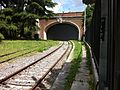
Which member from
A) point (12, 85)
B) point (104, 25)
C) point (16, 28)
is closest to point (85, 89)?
point (12, 85)

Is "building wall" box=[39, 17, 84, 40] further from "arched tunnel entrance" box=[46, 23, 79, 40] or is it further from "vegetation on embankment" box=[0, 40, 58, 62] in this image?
"vegetation on embankment" box=[0, 40, 58, 62]

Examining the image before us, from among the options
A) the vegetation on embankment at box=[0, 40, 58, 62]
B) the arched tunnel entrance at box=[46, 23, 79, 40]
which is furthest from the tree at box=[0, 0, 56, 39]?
the arched tunnel entrance at box=[46, 23, 79, 40]

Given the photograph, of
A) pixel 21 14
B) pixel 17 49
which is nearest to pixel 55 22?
pixel 21 14

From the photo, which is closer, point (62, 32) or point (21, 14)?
point (21, 14)

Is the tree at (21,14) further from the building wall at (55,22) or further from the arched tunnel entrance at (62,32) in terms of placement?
the arched tunnel entrance at (62,32)

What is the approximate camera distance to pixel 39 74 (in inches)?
501

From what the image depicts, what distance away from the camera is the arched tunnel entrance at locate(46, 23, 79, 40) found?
7262cm

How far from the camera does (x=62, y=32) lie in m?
73.3

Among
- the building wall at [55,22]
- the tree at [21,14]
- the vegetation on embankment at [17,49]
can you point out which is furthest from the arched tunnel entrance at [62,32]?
the vegetation on embankment at [17,49]

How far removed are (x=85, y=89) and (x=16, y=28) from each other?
39.4m

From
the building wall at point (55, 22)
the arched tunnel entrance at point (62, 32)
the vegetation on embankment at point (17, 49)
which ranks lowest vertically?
the vegetation on embankment at point (17, 49)

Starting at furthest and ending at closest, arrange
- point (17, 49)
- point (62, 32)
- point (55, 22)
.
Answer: point (62, 32) < point (55, 22) < point (17, 49)

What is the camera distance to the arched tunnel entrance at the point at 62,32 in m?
72.6

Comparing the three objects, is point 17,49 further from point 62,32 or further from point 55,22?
point 62,32
